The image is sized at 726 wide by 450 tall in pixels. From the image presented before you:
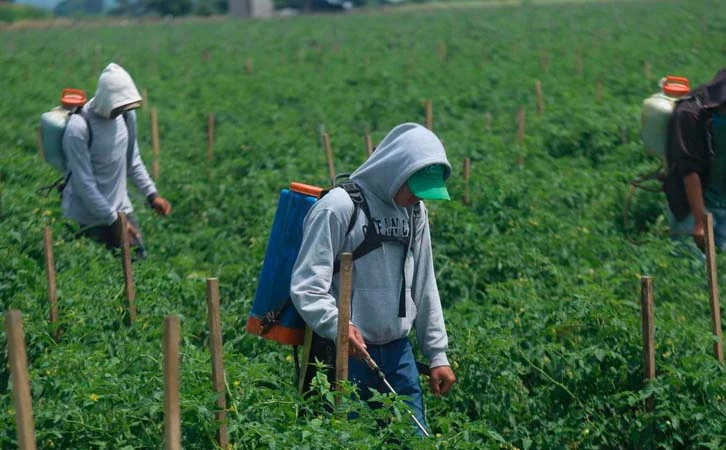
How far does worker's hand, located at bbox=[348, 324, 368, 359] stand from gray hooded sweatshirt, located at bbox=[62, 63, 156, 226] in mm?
3455

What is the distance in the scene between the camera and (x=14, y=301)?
664cm

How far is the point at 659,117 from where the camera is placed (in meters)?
7.81

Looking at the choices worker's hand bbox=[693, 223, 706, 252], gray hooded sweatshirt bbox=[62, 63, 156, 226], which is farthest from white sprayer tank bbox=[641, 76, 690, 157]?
gray hooded sweatshirt bbox=[62, 63, 156, 226]

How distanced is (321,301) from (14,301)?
2693mm

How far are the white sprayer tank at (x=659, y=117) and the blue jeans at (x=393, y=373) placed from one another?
11.6 ft

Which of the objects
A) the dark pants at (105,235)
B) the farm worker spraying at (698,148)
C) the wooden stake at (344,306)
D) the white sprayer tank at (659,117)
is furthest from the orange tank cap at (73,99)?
the farm worker spraying at (698,148)

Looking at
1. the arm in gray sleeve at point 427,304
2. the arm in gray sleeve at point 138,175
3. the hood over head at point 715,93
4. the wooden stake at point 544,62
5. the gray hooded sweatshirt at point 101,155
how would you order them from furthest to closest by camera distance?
the wooden stake at point 544,62, the arm in gray sleeve at point 138,175, the gray hooded sweatshirt at point 101,155, the hood over head at point 715,93, the arm in gray sleeve at point 427,304

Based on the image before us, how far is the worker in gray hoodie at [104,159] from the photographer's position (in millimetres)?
7578

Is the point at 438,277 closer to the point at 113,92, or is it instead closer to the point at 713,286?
the point at 713,286

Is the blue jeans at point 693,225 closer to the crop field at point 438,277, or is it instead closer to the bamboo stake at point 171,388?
the crop field at point 438,277

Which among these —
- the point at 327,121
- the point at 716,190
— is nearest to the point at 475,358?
the point at 716,190

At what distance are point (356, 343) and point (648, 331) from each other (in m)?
1.68

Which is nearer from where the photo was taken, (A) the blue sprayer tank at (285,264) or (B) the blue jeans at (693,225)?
(A) the blue sprayer tank at (285,264)

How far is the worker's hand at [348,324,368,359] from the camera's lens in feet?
15.5
